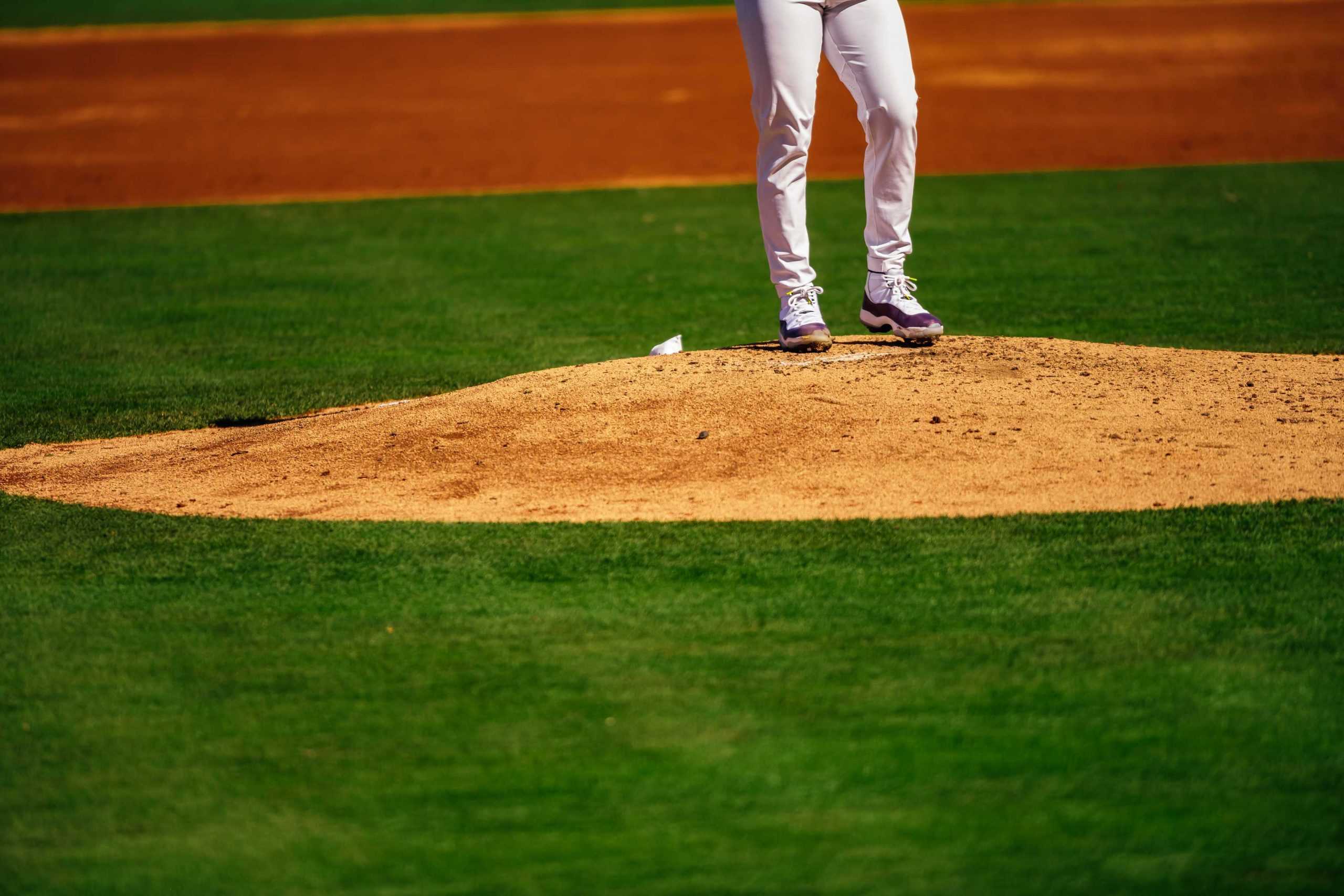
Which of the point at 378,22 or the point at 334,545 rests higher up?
the point at 378,22

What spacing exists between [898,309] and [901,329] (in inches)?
3.3

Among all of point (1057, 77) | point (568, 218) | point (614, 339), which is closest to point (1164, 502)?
point (614, 339)

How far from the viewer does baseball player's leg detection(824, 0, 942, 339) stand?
5.78 m

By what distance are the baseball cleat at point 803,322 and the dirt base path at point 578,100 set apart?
854 centimetres

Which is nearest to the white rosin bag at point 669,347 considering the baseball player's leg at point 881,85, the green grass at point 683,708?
the baseball player's leg at point 881,85

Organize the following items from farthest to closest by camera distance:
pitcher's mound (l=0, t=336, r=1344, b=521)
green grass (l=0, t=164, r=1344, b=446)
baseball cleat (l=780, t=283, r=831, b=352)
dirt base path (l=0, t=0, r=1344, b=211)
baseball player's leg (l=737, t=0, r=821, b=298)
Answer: dirt base path (l=0, t=0, r=1344, b=211) → green grass (l=0, t=164, r=1344, b=446) → baseball cleat (l=780, t=283, r=831, b=352) → baseball player's leg (l=737, t=0, r=821, b=298) → pitcher's mound (l=0, t=336, r=1344, b=521)

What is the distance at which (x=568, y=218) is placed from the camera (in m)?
12.4

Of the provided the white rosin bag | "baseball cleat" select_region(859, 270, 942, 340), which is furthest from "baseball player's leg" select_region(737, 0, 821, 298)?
the white rosin bag

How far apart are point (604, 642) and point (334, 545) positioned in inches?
48.0

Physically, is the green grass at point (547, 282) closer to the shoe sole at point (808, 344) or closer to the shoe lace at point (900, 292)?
the shoe sole at point (808, 344)

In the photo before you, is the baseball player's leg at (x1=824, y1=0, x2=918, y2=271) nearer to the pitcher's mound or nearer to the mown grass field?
the pitcher's mound

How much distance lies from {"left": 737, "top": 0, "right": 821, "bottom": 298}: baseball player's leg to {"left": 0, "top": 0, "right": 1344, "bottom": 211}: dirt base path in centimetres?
858

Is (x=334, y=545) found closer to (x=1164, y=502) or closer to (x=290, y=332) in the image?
(x=1164, y=502)

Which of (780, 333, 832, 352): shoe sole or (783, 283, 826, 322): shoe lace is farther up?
(783, 283, 826, 322): shoe lace
